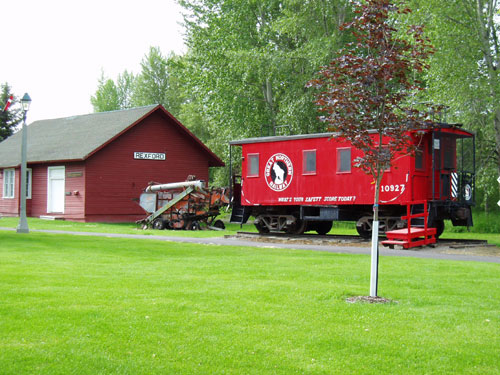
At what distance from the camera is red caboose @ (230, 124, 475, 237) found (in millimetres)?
19641

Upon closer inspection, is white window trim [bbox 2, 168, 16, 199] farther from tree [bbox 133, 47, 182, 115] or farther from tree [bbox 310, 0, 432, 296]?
tree [bbox 133, 47, 182, 115]

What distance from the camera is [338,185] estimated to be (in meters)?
21.0

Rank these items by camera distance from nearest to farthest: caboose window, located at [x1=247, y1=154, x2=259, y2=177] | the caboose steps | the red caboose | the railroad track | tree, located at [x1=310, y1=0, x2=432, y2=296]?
1. tree, located at [x1=310, y1=0, x2=432, y2=296]
2. the caboose steps
3. the railroad track
4. the red caboose
5. caboose window, located at [x1=247, y1=154, x2=259, y2=177]

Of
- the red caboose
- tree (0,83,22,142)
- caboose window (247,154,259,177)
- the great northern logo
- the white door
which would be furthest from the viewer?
tree (0,83,22,142)

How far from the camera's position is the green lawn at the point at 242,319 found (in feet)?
19.2

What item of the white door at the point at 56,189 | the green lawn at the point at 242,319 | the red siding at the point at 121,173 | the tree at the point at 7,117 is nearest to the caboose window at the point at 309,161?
the green lawn at the point at 242,319

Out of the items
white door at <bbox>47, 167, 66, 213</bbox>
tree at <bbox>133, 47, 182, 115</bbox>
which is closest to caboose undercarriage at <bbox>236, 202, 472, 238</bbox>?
white door at <bbox>47, 167, 66, 213</bbox>

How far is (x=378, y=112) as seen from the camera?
31.0 feet

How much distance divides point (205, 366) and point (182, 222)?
71.9 feet

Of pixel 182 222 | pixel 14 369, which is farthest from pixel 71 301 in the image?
pixel 182 222

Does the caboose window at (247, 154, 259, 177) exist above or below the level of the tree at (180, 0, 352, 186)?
below

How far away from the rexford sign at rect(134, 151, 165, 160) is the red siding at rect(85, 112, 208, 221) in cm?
18

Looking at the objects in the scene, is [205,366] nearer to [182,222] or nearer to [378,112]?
[378,112]

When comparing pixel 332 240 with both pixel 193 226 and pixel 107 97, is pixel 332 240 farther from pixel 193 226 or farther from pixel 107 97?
pixel 107 97
